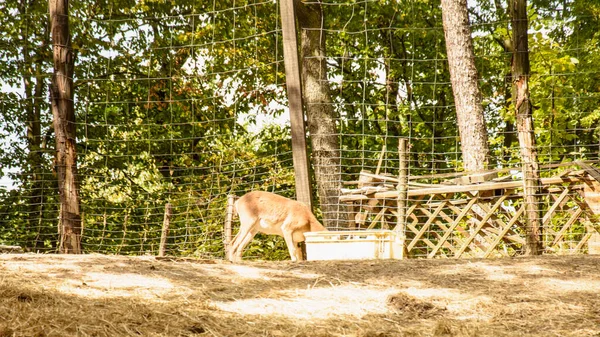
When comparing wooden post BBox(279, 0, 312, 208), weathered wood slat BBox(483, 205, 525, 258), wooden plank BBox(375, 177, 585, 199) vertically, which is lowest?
weathered wood slat BBox(483, 205, 525, 258)

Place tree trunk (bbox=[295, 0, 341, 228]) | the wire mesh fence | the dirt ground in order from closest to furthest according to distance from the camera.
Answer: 1. the dirt ground
2. tree trunk (bbox=[295, 0, 341, 228])
3. the wire mesh fence

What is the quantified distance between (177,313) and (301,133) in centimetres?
372

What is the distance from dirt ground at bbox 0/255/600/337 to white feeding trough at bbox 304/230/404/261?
73 cm

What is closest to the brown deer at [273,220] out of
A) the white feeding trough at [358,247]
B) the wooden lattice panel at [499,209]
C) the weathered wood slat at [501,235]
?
the wooden lattice panel at [499,209]

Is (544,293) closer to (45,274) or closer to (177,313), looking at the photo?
(177,313)

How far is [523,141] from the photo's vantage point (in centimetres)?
819

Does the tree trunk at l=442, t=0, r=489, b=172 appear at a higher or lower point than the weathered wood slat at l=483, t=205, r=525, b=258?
higher

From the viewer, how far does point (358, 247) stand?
666 centimetres

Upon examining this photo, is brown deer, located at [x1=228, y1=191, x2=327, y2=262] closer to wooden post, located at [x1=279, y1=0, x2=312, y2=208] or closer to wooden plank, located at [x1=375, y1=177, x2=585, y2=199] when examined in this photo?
wooden post, located at [x1=279, y1=0, x2=312, y2=208]

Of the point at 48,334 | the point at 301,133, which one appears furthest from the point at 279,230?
the point at 48,334

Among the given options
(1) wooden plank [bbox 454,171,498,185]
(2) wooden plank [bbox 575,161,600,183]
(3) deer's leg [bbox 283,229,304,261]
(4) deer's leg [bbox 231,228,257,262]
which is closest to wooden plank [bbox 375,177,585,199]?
(1) wooden plank [bbox 454,171,498,185]

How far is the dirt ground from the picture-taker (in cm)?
375

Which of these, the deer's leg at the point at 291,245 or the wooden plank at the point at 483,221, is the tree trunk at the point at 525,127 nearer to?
the wooden plank at the point at 483,221

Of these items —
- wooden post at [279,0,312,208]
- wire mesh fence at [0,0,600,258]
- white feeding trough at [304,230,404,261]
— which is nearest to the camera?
white feeding trough at [304,230,404,261]
